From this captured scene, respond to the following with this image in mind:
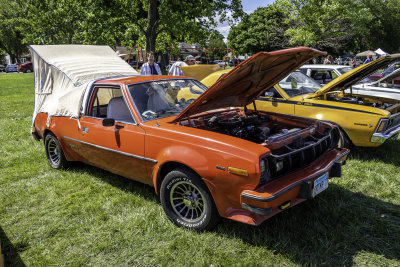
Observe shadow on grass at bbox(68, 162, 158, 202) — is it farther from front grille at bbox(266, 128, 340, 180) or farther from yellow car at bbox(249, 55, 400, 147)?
yellow car at bbox(249, 55, 400, 147)

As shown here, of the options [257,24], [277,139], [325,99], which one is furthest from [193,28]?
[257,24]

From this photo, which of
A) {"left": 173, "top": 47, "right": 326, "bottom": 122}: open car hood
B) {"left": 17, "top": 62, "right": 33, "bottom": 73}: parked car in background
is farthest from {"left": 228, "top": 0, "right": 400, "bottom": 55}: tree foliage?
{"left": 17, "top": 62, "right": 33, "bottom": 73}: parked car in background

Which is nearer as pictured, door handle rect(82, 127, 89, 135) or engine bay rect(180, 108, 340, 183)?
engine bay rect(180, 108, 340, 183)

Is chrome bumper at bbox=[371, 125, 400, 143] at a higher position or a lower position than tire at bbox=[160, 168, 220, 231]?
higher

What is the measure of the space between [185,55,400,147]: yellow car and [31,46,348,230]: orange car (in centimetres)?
89

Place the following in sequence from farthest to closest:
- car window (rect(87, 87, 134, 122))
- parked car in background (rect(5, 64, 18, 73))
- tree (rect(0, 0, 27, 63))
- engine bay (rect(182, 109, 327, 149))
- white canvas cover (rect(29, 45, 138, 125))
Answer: tree (rect(0, 0, 27, 63)) < parked car in background (rect(5, 64, 18, 73)) < white canvas cover (rect(29, 45, 138, 125)) < car window (rect(87, 87, 134, 122)) < engine bay (rect(182, 109, 327, 149))

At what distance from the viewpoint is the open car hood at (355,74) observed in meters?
5.02

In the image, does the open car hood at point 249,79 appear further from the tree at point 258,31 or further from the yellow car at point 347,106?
the tree at point 258,31

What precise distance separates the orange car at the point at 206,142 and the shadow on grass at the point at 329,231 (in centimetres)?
42

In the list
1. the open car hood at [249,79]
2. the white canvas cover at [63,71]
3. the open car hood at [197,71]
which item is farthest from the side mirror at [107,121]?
the open car hood at [197,71]

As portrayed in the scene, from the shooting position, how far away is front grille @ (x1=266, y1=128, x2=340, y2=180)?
292cm

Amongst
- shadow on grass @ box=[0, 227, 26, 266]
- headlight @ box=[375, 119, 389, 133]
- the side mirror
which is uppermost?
the side mirror

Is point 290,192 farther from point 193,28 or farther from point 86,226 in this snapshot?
point 193,28

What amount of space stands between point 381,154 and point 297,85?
1.99 m
